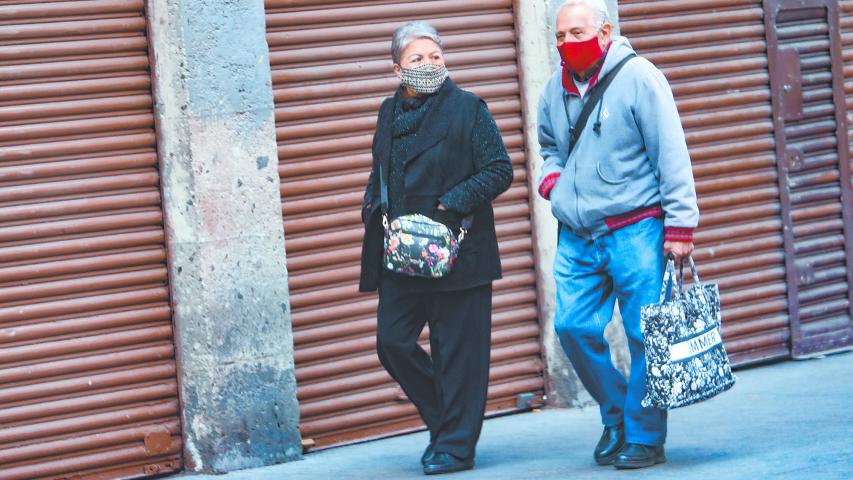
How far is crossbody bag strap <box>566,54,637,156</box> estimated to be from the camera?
19.8ft

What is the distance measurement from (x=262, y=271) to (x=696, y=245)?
3.01 metres

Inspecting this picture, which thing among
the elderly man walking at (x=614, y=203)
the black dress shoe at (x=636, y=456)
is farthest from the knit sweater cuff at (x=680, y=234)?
the black dress shoe at (x=636, y=456)

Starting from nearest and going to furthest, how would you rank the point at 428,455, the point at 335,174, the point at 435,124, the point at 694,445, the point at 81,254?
the point at 435,124 → the point at 428,455 → the point at 694,445 → the point at 81,254 → the point at 335,174

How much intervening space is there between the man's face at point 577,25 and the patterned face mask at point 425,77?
0.58 metres

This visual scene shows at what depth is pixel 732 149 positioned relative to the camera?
8969 mm

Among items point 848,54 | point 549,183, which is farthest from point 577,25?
point 848,54

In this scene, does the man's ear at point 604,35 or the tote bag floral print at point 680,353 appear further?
the man's ear at point 604,35

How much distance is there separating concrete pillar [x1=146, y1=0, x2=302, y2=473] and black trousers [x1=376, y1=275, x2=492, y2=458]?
0.87m

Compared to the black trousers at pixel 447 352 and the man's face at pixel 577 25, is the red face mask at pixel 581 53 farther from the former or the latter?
the black trousers at pixel 447 352

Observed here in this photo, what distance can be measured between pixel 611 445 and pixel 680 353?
2.21 ft

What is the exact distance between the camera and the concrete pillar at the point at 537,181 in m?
8.02

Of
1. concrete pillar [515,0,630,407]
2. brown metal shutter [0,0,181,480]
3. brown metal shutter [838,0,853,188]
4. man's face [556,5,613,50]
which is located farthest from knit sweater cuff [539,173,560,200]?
brown metal shutter [838,0,853,188]

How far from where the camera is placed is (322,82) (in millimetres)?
7492

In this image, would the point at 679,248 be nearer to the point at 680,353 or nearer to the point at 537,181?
the point at 680,353
